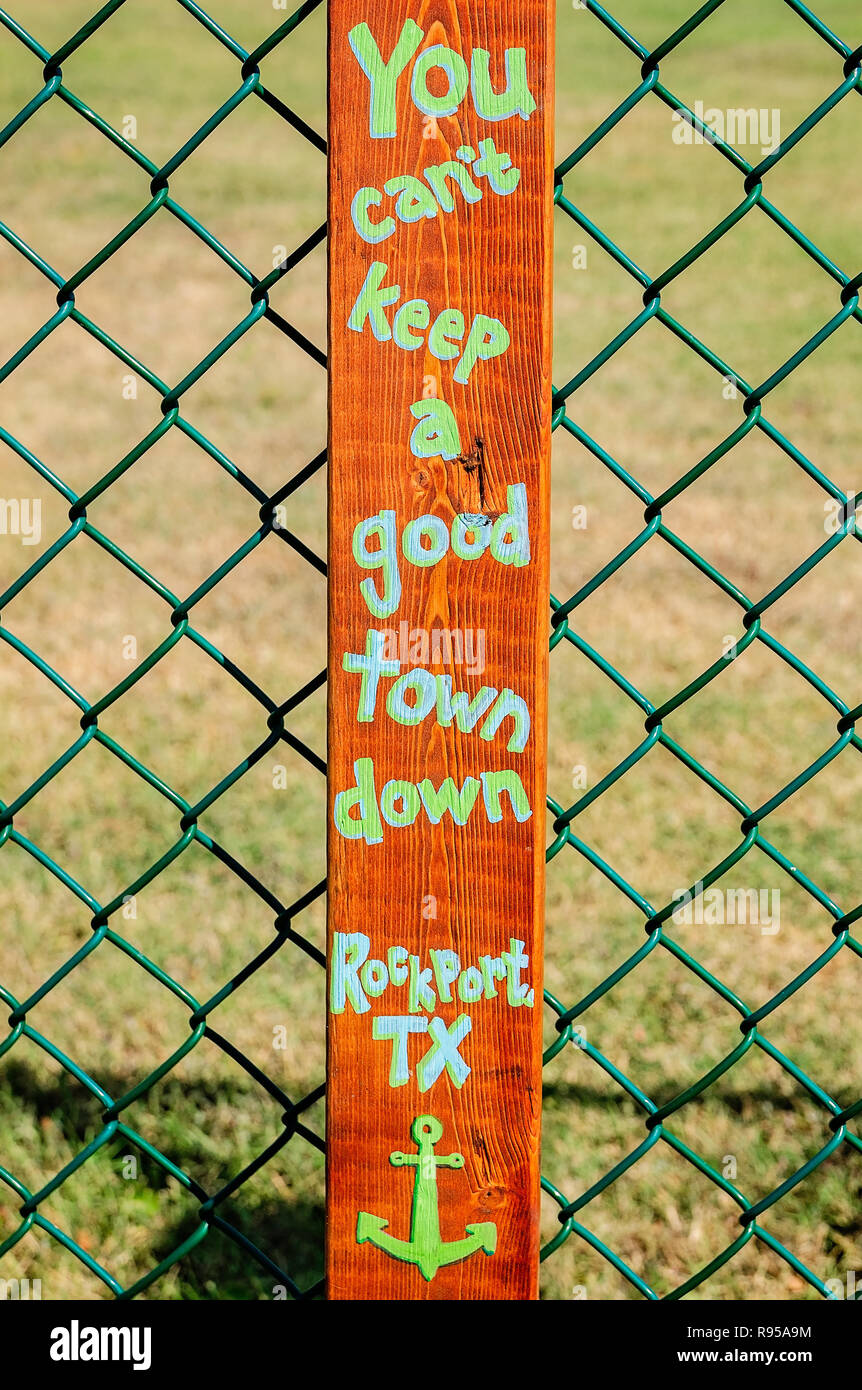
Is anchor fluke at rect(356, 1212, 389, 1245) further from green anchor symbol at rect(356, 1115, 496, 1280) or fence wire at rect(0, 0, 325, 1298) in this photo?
fence wire at rect(0, 0, 325, 1298)

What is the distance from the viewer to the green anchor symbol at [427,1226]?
109 cm

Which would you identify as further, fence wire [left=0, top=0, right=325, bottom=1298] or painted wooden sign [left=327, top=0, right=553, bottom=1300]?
fence wire [left=0, top=0, right=325, bottom=1298]

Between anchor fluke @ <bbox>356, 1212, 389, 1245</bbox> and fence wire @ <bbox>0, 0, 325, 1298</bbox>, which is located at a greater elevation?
fence wire @ <bbox>0, 0, 325, 1298</bbox>

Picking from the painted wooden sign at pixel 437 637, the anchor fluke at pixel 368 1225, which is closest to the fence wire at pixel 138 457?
the painted wooden sign at pixel 437 637

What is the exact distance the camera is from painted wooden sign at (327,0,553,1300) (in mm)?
966

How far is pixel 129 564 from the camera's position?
1229 mm

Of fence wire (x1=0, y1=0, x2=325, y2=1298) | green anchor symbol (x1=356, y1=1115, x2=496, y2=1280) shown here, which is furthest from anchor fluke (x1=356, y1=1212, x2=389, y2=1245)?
fence wire (x1=0, y1=0, x2=325, y2=1298)

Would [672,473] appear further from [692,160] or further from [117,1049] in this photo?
[692,160]

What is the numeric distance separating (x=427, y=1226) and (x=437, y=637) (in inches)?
18.2

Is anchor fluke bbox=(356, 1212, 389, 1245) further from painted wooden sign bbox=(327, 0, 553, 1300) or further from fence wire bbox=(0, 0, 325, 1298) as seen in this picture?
fence wire bbox=(0, 0, 325, 1298)

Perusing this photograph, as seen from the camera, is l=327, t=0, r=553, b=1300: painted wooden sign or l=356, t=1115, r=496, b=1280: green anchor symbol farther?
l=356, t=1115, r=496, b=1280: green anchor symbol

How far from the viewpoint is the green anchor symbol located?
109 centimetres

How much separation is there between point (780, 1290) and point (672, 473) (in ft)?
10.2
